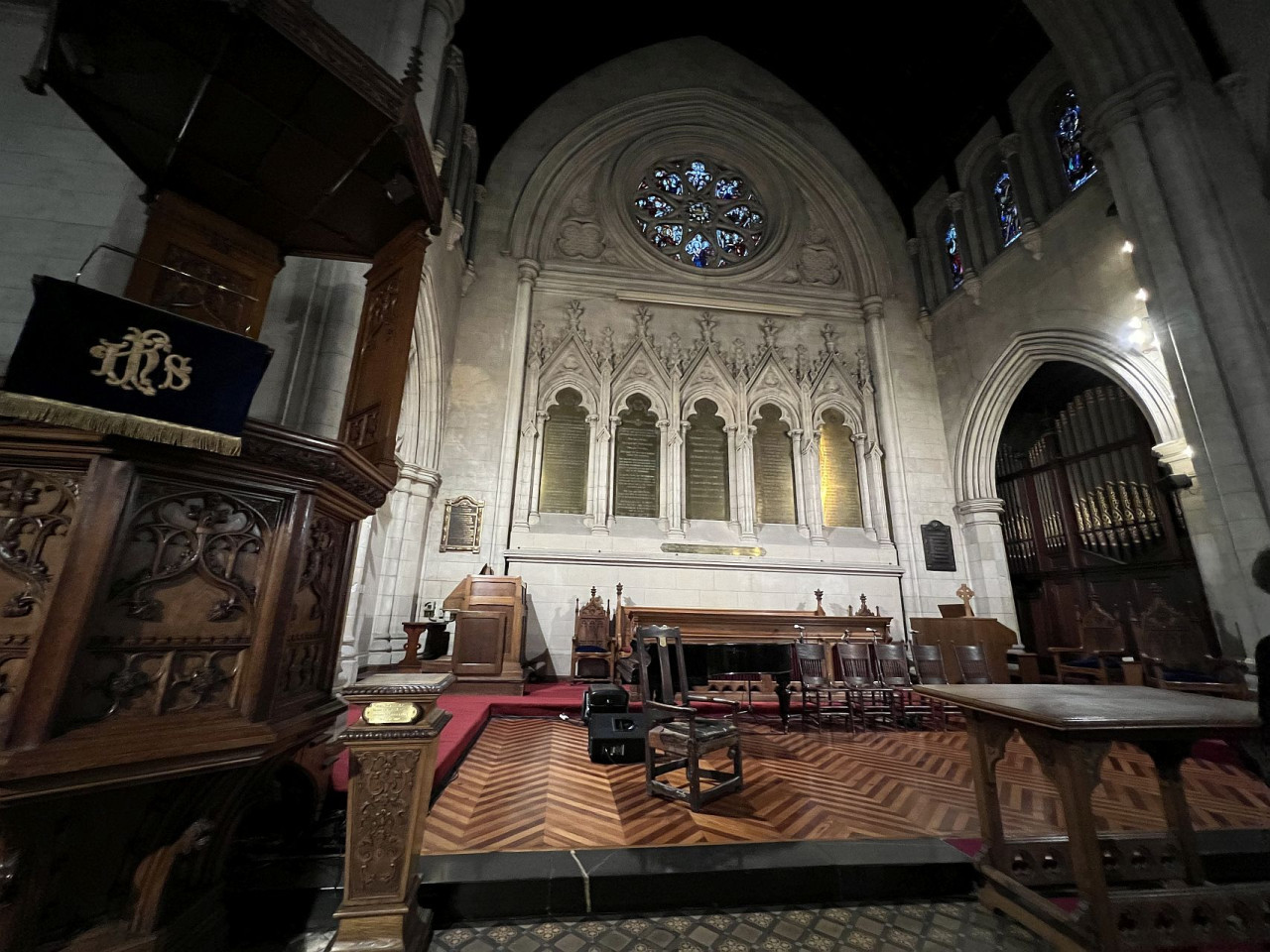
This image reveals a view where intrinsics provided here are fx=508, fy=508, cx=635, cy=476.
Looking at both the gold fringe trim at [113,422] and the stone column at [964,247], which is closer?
the gold fringe trim at [113,422]

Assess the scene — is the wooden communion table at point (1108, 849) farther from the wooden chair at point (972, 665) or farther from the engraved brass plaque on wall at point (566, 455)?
the engraved brass plaque on wall at point (566, 455)

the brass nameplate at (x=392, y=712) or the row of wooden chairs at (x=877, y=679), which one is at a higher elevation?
the brass nameplate at (x=392, y=712)

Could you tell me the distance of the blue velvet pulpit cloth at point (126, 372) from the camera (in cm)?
127

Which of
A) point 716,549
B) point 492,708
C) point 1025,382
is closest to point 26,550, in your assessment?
point 492,708

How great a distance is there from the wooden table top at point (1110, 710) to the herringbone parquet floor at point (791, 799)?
2.55 feet

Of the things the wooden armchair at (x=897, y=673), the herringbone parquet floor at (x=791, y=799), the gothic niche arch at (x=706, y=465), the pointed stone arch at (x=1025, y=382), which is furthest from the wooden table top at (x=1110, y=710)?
the gothic niche arch at (x=706, y=465)

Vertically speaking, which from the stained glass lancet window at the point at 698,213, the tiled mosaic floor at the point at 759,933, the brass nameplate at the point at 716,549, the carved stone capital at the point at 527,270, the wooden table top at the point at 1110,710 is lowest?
the tiled mosaic floor at the point at 759,933

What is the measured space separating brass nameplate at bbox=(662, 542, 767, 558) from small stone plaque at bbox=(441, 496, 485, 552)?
2795 millimetres

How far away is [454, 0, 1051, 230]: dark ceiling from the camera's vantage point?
324 inches

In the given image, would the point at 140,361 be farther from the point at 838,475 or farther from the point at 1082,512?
the point at 1082,512

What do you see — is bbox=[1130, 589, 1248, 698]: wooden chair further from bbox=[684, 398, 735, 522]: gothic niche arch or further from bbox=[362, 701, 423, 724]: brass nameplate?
bbox=[362, 701, 423, 724]: brass nameplate

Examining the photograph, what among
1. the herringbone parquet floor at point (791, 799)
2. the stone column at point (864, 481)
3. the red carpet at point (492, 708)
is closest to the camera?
the herringbone parquet floor at point (791, 799)

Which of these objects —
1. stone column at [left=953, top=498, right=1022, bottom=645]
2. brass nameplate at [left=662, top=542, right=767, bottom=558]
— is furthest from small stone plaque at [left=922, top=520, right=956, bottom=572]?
brass nameplate at [left=662, top=542, right=767, bottom=558]

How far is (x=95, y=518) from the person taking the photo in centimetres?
132
